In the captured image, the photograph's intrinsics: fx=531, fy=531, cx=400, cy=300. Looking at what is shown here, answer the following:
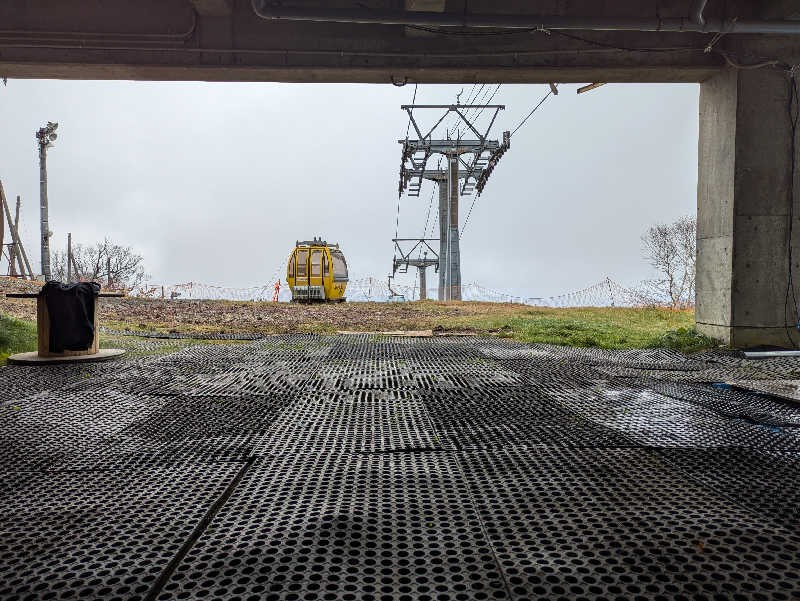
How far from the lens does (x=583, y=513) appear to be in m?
1.96

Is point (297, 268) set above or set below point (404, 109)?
below

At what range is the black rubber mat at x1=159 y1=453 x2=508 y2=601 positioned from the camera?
1.48 m

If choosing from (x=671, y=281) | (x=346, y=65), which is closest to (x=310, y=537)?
(x=346, y=65)

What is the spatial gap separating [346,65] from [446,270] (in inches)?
734

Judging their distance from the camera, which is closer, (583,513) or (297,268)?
(583,513)

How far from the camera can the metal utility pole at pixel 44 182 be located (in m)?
16.8

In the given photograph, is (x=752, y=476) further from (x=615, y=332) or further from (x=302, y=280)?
(x=302, y=280)

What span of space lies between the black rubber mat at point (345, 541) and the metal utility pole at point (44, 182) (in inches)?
707

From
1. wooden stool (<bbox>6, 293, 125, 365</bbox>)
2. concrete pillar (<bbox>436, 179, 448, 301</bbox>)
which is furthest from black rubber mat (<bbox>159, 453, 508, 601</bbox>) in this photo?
concrete pillar (<bbox>436, 179, 448, 301</bbox>)

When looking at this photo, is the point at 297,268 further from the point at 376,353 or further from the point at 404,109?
the point at 376,353

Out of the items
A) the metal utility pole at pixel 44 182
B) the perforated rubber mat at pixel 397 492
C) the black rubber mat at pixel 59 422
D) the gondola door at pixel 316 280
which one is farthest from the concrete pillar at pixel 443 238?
the black rubber mat at pixel 59 422

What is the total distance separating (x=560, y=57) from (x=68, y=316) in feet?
22.9

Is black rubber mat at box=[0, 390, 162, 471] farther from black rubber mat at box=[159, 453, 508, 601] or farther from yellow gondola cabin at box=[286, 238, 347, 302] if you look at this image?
yellow gondola cabin at box=[286, 238, 347, 302]

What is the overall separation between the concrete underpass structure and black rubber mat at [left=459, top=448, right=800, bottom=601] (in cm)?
578
